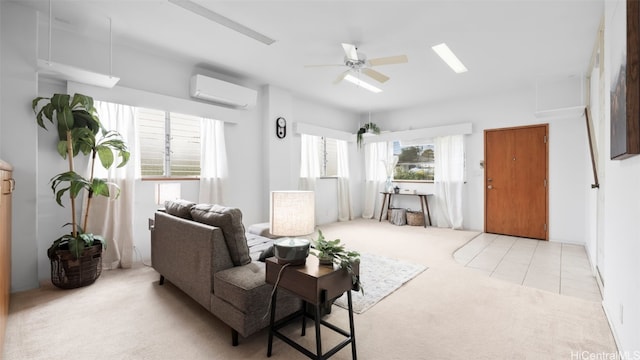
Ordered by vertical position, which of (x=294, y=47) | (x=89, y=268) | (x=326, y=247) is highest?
(x=294, y=47)

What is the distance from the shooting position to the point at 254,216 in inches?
192

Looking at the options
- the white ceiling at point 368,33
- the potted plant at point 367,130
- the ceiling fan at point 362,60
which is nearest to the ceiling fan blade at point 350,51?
the ceiling fan at point 362,60

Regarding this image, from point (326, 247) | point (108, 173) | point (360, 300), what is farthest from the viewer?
point (108, 173)

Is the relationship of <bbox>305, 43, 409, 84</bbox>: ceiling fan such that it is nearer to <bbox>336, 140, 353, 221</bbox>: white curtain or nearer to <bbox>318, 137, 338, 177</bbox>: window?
<bbox>318, 137, 338, 177</bbox>: window

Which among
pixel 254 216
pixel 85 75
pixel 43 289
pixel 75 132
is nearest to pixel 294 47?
pixel 85 75

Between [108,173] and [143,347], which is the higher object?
[108,173]

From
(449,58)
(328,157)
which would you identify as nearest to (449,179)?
(328,157)

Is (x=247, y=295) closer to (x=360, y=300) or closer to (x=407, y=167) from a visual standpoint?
(x=360, y=300)

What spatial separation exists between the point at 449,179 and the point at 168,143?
530 cm

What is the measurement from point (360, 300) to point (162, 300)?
181 centimetres

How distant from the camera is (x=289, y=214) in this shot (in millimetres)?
1665

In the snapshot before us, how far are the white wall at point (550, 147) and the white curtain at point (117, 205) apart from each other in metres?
5.53

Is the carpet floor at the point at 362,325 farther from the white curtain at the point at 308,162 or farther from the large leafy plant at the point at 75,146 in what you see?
the white curtain at the point at 308,162

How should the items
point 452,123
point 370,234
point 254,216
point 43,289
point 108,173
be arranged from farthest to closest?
point 452,123 → point 370,234 → point 254,216 → point 108,173 → point 43,289
